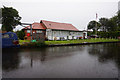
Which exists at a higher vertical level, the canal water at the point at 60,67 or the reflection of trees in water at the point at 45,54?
the reflection of trees in water at the point at 45,54

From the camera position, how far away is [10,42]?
879cm

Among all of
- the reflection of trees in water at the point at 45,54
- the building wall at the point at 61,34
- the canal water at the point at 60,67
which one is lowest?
the canal water at the point at 60,67

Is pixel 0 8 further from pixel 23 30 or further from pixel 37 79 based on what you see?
pixel 23 30

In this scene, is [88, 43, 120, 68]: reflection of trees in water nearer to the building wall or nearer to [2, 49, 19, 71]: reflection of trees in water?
[2, 49, 19, 71]: reflection of trees in water

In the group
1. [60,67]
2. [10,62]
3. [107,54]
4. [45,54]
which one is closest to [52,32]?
[45,54]

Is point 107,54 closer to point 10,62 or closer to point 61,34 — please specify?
point 10,62

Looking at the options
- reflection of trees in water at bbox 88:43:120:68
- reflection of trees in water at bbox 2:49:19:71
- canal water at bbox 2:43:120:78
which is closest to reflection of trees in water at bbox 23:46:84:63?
canal water at bbox 2:43:120:78

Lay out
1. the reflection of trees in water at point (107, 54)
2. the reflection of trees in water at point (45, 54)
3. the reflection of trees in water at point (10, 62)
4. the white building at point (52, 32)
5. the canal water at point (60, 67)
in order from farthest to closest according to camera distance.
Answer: the white building at point (52, 32)
the reflection of trees in water at point (45, 54)
the reflection of trees in water at point (107, 54)
the reflection of trees in water at point (10, 62)
the canal water at point (60, 67)

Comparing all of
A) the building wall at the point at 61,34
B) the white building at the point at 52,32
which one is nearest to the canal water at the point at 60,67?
the white building at the point at 52,32

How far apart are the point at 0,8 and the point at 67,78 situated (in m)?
12.9

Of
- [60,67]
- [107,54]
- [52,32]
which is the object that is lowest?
[60,67]

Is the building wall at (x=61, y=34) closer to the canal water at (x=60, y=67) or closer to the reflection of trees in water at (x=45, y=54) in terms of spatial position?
the reflection of trees in water at (x=45, y=54)

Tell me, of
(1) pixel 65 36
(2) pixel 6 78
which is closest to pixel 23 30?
(1) pixel 65 36

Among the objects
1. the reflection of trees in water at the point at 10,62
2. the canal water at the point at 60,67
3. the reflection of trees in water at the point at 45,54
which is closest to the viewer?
the canal water at the point at 60,67
